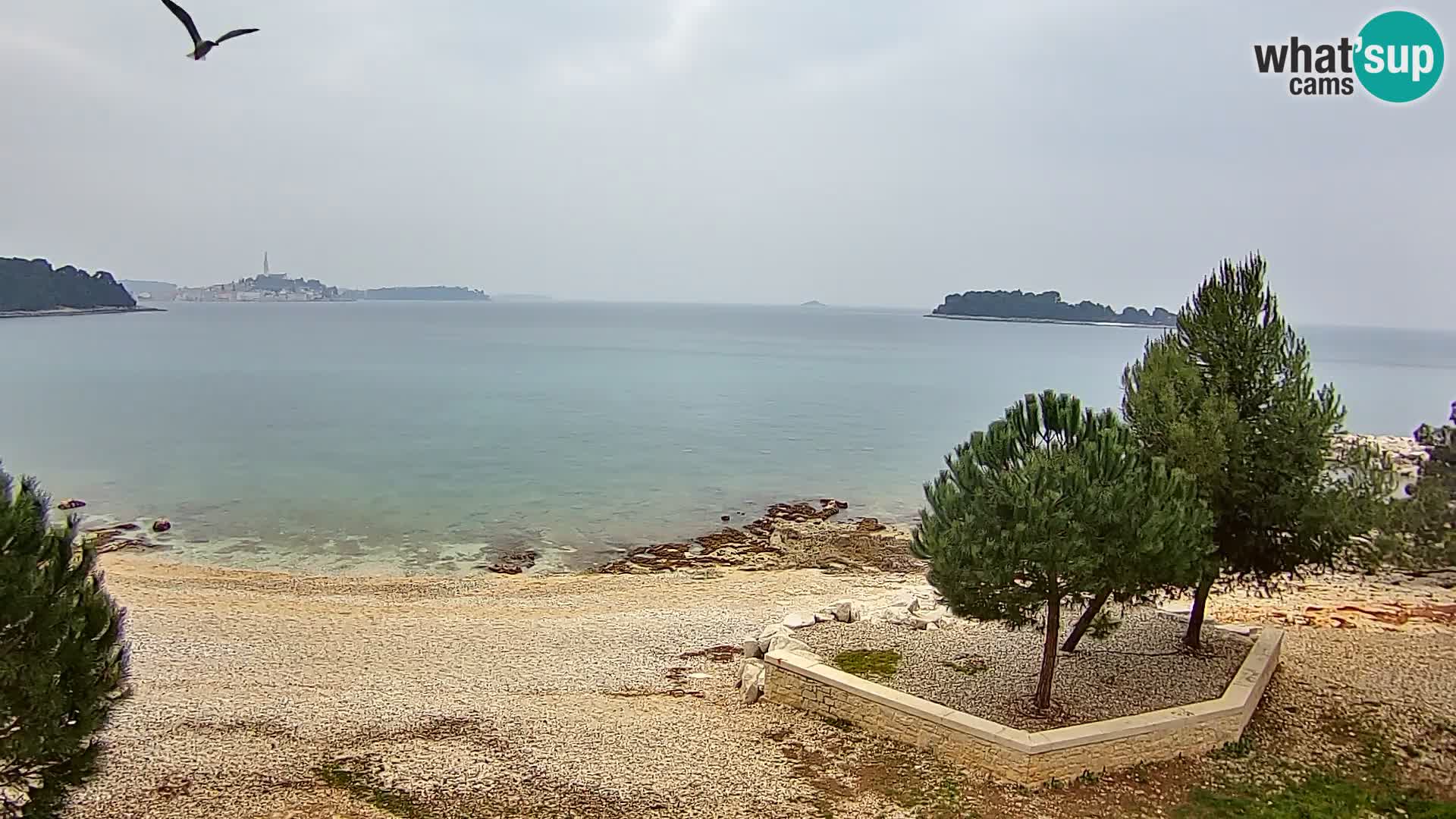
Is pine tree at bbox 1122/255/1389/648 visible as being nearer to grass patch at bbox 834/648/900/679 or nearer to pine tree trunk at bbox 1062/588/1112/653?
pine tree trunk at bbox 1062/588/1112/653

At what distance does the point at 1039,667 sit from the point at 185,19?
11.1 meters

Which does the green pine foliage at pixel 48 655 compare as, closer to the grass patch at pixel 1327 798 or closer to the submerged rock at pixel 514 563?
the grass patch at pixel 1327 798

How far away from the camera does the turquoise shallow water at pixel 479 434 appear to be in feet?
97.5

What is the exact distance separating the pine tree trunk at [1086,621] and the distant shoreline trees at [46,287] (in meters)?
197

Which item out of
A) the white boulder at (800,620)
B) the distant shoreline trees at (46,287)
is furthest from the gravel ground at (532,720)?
the distant shoreline trees at (46,287)

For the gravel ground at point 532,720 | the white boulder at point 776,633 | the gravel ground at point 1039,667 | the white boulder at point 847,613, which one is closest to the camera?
the gravel ground at point 532,720

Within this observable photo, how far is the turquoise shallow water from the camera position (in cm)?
2970

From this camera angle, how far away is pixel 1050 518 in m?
9.02

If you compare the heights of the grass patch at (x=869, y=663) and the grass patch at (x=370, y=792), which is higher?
the grass patch at (x=869, y=663)

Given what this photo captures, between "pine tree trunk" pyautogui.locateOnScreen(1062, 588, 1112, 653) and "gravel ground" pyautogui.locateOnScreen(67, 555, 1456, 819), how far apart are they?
31 cm

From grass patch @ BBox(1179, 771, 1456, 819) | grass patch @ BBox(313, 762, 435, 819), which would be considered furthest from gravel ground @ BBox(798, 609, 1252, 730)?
grass patch @ BBox(313, 762, 435, 819)

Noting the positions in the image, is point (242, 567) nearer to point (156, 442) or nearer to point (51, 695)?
point (51, 695)

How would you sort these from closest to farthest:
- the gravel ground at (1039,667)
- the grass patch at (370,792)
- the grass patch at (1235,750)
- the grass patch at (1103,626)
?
the grass patch at (370,792) < the grass patch at (1235,750) < the gravel ground at (1039,667) < the grass patch at (1103,626)

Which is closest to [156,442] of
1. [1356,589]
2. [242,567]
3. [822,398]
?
[242,567]
